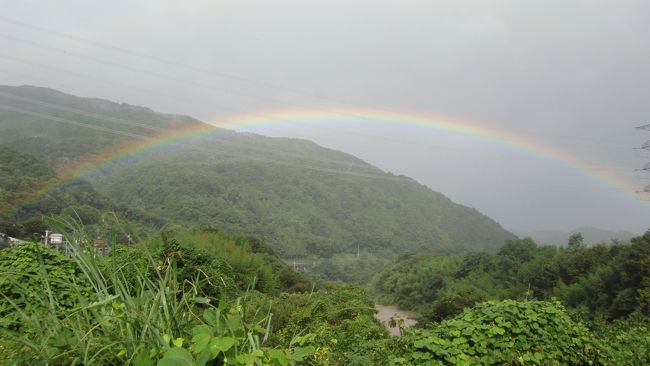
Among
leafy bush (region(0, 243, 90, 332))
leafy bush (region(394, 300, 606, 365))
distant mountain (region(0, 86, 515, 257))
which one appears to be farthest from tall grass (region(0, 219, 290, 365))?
distant mountain (region(0, 86, 515, 257))

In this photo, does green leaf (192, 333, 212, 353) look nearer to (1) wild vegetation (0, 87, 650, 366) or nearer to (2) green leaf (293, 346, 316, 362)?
(1) wild vegetation (0, 87, 650, 366)

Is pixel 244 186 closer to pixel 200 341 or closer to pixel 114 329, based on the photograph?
pixel 114 329

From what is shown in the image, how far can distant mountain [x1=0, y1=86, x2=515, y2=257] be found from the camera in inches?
2726

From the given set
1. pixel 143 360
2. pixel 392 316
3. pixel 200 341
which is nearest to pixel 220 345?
pixel 200 341

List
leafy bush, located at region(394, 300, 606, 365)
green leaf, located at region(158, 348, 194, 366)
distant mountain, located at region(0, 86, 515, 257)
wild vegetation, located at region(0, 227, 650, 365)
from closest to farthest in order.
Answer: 1. green leaf, located at region(158, 348, 194, 366)
2. wild vegetation, located at region(0, 227, 650, 365)
3. leafy bush, located at region(394, 300, 606, 365)
4. distant mountain, located at region(0, 86, 515, 257)

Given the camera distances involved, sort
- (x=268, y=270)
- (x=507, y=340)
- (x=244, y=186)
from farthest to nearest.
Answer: (x=244, y=186), (x=268, y=270), (x=507, y=340)

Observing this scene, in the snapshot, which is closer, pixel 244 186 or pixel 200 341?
pixel 200 341

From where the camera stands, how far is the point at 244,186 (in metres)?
89.1

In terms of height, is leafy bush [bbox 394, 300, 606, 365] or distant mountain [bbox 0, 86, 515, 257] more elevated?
leafy bush [bbox 394, 300, 606, 365]

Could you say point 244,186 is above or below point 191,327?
below

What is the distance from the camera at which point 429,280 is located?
1869 inches

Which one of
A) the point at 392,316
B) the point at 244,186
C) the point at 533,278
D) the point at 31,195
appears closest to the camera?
the point at 392,316

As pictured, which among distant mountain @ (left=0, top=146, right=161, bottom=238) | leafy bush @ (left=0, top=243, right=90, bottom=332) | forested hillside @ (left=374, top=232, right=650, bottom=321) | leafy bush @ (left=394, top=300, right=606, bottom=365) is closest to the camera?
leafy bush @ (left=0, top=243, right=90, bottom=332)

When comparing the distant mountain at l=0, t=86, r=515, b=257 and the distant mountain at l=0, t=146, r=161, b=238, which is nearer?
the distant mountain at l=0, t=146, r=161, b=238
